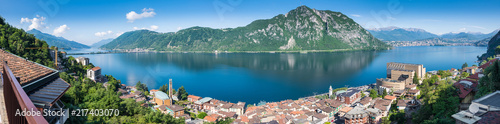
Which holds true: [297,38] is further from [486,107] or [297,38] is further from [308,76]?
[486,107]

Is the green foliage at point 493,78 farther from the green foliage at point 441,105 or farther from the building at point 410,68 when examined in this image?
the building at point 410,68

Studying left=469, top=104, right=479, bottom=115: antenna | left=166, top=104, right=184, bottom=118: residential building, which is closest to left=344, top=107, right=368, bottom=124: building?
left=469, top=104, right=479, bottom=115: antenna

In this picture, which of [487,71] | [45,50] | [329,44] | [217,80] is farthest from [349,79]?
[329,44]

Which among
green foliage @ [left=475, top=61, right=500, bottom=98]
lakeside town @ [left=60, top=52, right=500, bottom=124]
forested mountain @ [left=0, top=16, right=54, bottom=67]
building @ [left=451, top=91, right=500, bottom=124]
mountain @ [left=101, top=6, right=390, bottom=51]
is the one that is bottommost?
lakeside town @ [left=60, top=52, right=500, bottom=124]

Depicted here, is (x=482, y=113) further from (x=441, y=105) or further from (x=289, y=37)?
(x=289, y=37)

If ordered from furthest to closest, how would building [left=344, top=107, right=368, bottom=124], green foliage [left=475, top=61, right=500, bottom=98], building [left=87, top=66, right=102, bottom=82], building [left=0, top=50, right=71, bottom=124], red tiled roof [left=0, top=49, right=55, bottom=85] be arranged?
building [left=87, top=66, right=102, bottom=82]
building [left=344, top=107, right=368, bottom=124]
green foliage [left=475, top=61, right=500, bottom=98]
red tiled roof [left=0, top=49, right=55, bottom=85]
building [left=0, top=50, right=71, bottom=124]

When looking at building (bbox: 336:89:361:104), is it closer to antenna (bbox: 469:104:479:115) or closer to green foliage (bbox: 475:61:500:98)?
green foliage (bbox: 475:61:500:98)

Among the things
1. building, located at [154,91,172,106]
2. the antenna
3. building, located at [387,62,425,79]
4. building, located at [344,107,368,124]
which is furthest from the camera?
building, located at [387,62,425,79]
